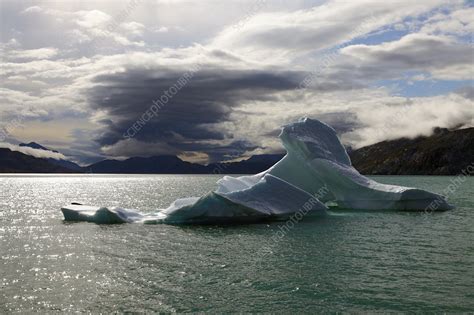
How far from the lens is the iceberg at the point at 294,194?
2734 centimetres

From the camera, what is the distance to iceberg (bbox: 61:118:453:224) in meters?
27.3

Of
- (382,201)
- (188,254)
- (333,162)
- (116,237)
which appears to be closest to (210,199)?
(116,237)

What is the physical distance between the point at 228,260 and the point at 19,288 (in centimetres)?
749

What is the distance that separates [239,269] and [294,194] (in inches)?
555

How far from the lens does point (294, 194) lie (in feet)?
96.1

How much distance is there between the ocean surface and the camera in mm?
12180

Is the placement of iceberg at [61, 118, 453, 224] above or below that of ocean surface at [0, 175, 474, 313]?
above

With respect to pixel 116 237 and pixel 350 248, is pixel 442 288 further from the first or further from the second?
pixel 116 237

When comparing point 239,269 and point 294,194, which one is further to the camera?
point 294,194

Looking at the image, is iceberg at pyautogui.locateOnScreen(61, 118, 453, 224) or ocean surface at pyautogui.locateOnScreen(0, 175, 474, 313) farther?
iceberg at pyautogui.locateOnScreen(61, 118, 453, 224)

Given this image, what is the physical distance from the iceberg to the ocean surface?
4.90 feet

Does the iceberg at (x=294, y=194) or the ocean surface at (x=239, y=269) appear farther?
the iceberg at (x=294, y=194)

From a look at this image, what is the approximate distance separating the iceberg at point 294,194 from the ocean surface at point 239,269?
4.90ft

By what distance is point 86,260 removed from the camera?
17.6 metres
